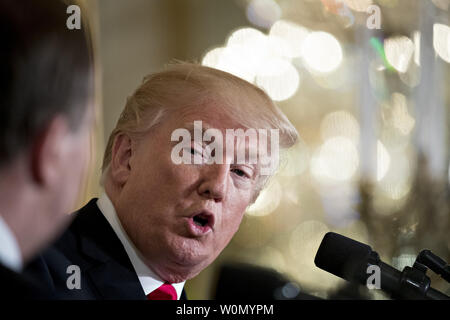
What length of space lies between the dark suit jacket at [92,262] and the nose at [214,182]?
0.95 feet

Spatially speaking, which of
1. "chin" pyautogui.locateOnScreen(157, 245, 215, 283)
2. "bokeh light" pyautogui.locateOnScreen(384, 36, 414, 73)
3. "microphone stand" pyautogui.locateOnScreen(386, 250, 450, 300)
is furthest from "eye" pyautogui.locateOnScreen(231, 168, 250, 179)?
"bokeh light" pyautogui.locateOnScreen(384, 36, 414, 73)

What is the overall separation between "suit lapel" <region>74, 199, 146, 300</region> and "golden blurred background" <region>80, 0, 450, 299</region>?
0.86 meters

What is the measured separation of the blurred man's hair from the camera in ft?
3.10

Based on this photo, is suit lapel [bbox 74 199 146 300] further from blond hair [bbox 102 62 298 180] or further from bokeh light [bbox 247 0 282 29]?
bokeh light [bbox 247 0 282 29]

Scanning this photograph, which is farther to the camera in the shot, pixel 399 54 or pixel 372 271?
pixel 399 54

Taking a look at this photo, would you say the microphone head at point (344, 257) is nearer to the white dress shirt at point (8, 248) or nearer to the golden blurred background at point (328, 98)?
the white dress shirt at point (8, 248)

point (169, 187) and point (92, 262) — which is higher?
point (169, 187)

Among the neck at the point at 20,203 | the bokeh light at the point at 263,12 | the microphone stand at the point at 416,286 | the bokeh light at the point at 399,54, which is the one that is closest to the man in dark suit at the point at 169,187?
the microphone stand at the point at 416,286

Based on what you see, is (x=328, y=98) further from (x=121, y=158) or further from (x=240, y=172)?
(x=121, y=158)

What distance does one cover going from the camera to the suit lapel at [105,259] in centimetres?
163

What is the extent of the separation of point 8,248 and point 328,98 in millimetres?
2344

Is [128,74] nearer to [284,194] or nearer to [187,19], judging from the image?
[187,19]

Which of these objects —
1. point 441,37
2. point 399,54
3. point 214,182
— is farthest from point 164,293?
point 399,54

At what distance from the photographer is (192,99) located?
1.86 meters
